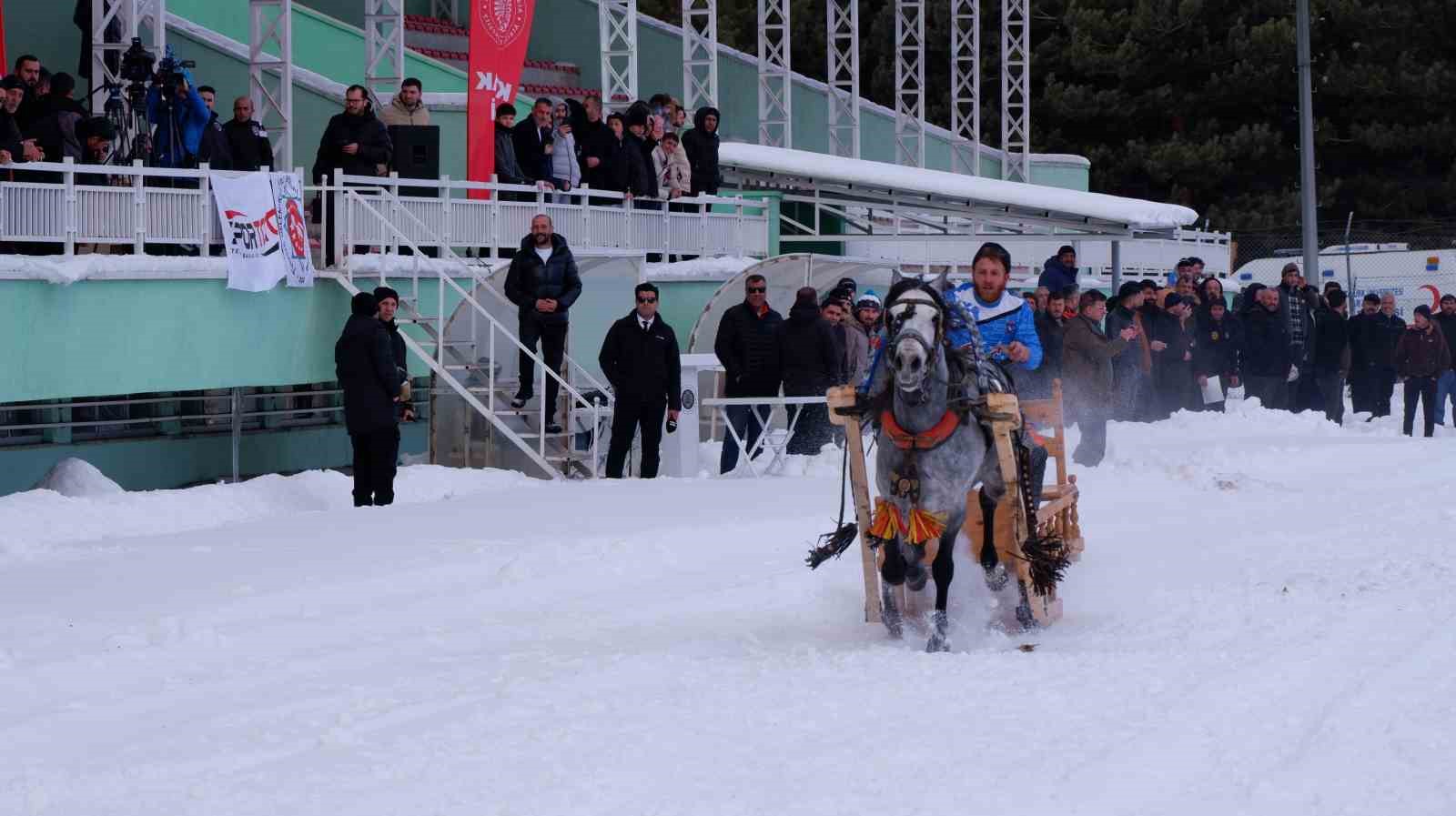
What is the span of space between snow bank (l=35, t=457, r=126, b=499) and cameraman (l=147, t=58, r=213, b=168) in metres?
2.54

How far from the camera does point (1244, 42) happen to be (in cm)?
5281

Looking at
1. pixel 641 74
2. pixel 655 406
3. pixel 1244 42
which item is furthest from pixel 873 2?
pixel 655 406

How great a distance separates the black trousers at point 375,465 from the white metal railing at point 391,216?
2579 mm

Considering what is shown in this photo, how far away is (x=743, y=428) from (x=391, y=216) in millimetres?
3624

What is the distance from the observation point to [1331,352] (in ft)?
80.6

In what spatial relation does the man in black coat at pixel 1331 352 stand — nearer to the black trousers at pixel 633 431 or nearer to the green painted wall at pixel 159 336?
the black trousers at pixel 633 431

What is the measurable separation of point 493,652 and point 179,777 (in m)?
2.49

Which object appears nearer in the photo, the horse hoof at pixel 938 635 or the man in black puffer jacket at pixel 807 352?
the horse hoof at pixel 938 635

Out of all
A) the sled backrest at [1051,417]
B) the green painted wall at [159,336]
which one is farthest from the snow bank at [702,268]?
the sled backrest at [1051,417]

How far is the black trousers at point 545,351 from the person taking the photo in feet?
56.4

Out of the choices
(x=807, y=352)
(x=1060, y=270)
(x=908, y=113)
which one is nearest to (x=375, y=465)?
(x=807, y=352)

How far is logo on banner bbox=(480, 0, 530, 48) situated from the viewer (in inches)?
808

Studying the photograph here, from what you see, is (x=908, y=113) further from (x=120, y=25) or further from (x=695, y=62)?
(x=120, y=25)

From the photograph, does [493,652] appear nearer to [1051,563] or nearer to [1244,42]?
[1051,563]
